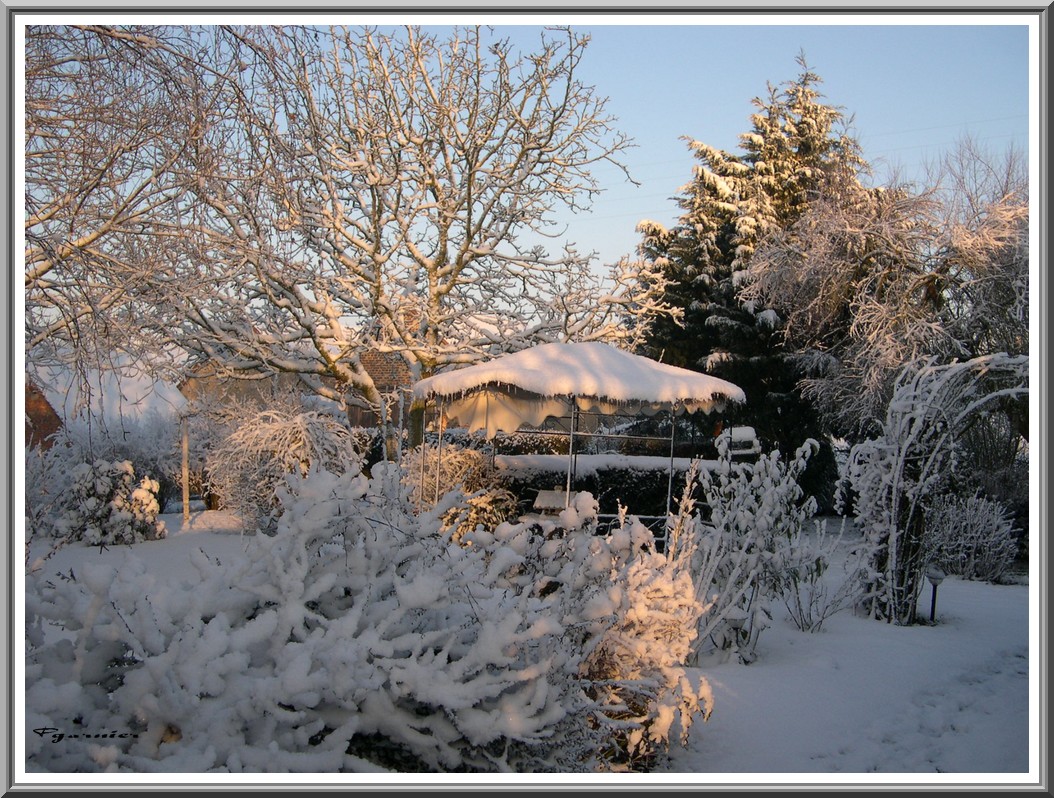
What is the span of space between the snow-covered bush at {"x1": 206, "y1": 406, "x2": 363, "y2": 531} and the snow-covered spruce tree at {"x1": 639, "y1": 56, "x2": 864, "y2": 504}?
8.09m

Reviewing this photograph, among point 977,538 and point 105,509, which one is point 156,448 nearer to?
point 105,509

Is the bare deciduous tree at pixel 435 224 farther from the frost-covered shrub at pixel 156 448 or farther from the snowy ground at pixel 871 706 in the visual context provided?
the snowy ground at pixel 871 706

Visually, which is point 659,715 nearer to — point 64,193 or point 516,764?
point 516,764

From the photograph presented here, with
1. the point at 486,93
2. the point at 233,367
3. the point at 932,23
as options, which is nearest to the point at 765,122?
the point at 486,93

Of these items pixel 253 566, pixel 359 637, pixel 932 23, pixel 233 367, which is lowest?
pixel 359 637

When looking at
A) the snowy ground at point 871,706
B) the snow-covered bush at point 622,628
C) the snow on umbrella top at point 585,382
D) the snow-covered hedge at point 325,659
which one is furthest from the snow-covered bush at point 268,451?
the snow-covered hedge at point 325,659

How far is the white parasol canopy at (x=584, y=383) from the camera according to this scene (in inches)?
334

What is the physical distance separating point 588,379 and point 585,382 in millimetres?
48

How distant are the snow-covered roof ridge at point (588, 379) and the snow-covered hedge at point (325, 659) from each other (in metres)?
4.61

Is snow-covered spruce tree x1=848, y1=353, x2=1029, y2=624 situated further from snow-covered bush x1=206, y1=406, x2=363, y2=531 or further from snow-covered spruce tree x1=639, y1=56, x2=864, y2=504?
snow-covered spruce tree x1=639, y1=56, x2=864, y2=504

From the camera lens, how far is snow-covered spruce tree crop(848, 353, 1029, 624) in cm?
717

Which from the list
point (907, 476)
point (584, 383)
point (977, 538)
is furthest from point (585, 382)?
point (977, 538)

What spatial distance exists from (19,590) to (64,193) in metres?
2.12

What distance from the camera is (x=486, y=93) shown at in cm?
1212
